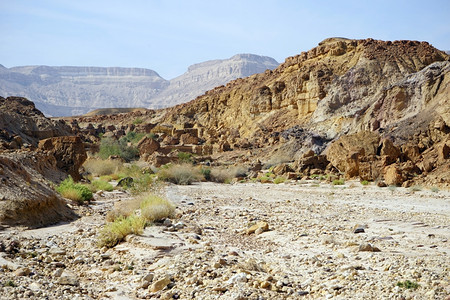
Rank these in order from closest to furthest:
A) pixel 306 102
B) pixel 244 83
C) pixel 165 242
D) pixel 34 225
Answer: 1. pixel 165 242
2. pixel 34 225
3. pixel 306 102
4. pixel 244 83

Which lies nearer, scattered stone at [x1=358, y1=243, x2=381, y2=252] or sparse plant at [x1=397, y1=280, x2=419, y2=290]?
sparse plant at [x1=397, y1=280, x2=419, y2=290]

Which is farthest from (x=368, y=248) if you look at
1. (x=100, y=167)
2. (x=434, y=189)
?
(x=100, y=167)

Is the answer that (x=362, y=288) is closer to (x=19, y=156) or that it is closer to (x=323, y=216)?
(x=323, y=216)

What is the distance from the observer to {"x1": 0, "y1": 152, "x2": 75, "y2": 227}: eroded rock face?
9.66 m

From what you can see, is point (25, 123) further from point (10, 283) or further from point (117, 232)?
point (10, 283)

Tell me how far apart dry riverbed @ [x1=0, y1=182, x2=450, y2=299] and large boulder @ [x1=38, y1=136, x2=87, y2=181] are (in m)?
6.92

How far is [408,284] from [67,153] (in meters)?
16.2

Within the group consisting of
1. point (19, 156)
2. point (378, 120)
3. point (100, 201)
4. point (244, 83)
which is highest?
point (244, 83)

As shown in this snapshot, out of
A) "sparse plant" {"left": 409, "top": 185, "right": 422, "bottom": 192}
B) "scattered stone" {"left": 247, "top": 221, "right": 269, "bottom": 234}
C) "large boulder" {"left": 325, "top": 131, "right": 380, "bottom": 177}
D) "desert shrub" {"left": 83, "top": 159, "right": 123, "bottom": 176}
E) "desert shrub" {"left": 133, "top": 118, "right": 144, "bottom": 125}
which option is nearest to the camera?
"scattered stone" {"left": 247, "top": 221, "right": 269, "bottom": 234}

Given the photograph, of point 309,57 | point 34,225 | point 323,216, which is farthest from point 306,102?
point 34,225

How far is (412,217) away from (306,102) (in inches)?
1420

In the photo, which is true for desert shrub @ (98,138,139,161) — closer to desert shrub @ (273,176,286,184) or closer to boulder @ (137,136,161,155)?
boulder @ (137,136,161,155)

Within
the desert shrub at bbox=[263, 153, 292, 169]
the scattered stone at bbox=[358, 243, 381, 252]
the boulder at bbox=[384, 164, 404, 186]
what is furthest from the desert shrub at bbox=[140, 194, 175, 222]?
the desert shrub at bbox=[263, 153, 292, 169]

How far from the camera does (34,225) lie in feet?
32.5
